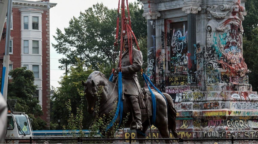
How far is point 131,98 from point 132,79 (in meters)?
0.81

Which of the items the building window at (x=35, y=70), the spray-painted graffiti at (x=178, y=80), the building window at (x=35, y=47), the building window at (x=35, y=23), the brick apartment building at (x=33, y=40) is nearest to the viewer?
the spray-painted graffiti at (x=178, y=80)

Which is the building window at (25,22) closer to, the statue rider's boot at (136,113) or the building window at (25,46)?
the building window at (25,46)

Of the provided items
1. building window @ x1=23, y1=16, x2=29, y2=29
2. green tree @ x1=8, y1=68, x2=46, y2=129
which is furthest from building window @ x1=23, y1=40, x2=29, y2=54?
green tree @ x1=8, y1=68, x2=46, y2=129

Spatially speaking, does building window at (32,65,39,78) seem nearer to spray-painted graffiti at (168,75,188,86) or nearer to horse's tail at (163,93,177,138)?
spray-painted graffiti at (168,75,188,86)

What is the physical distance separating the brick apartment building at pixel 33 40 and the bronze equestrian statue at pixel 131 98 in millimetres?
48649

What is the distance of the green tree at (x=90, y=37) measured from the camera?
251 feet

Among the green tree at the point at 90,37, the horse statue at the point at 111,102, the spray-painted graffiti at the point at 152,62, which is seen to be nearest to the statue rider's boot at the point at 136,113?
the horse statue at the point at 111,102

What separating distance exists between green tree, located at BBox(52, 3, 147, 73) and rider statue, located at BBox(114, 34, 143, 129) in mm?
58385

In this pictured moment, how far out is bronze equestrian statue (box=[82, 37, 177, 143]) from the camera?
47.9 feet

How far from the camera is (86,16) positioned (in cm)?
8031

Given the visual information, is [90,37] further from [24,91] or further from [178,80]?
[178,80]

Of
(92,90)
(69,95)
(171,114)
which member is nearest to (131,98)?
(92,90)

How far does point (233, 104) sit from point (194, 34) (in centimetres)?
466

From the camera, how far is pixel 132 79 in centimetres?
1620
